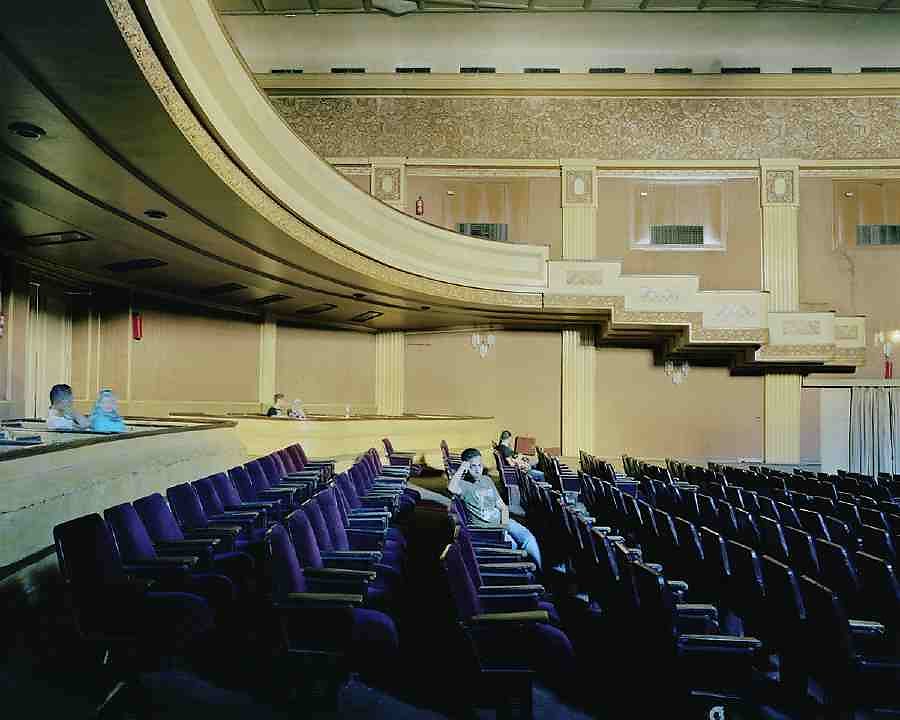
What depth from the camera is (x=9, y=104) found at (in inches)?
171

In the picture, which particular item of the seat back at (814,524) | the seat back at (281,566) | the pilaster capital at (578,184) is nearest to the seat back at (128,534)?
the seat back at (281,566)

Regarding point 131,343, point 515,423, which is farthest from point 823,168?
point 131,343

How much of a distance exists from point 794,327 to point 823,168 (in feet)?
11.6

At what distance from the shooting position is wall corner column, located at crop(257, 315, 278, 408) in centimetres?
1370

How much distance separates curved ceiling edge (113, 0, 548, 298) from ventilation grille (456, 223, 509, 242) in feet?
6.24

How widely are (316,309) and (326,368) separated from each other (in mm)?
1825

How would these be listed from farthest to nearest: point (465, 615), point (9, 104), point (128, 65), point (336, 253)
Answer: point (336, 253), point (9, 104), point (128, 65), point (465, 615)

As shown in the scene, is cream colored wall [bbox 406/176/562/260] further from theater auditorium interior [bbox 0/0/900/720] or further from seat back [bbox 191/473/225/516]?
seat back [bbox 191/473/225/516]

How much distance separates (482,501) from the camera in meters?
5.29

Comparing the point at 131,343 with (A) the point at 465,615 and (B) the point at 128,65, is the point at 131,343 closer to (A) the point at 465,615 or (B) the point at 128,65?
(B) the point at 128,65

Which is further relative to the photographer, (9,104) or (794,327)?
(794,327)

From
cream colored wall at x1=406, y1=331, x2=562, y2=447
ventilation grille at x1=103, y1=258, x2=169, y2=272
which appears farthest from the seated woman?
cream colored wall at x1=406, y1=331, x2=562, y2=447

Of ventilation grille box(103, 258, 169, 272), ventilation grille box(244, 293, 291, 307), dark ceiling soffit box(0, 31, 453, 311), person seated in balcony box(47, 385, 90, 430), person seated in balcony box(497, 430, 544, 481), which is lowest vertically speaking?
person seated in balcony box(497, 430, 544, 481)

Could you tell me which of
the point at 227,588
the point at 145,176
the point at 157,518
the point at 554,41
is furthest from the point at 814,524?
the point at 554,41
